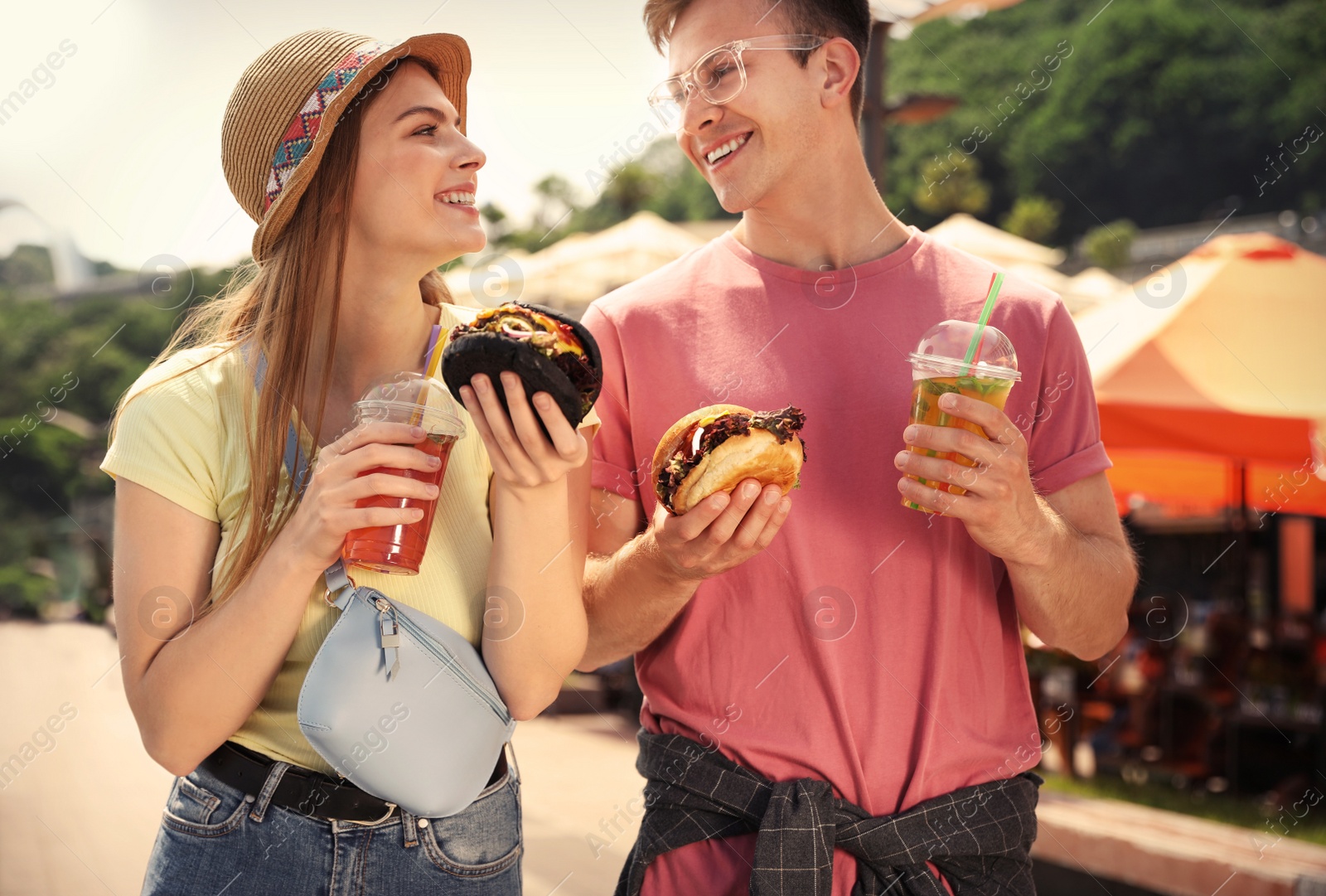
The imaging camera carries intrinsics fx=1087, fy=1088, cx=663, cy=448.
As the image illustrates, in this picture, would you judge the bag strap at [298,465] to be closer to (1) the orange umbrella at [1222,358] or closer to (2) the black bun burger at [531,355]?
(2) the black bun burger at [531,355]

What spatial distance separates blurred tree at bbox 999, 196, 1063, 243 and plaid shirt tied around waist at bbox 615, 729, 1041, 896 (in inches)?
2234

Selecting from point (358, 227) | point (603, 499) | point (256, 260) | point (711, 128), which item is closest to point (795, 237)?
point (711, 128)

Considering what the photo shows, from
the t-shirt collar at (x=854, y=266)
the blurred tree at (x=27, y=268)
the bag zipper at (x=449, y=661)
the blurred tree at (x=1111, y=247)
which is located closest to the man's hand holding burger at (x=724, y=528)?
the bag zipper at (x=449, y=661)

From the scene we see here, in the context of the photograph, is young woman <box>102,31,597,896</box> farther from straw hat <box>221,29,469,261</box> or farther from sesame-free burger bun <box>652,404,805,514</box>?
sesame-free burger bun <box>652,404,805,514</box>

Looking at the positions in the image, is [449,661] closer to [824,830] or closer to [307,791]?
[307,791]

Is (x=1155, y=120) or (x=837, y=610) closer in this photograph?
(x=837, y=610)

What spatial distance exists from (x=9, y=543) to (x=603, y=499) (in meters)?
22.2

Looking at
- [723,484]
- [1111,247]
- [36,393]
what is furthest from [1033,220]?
[723,484]

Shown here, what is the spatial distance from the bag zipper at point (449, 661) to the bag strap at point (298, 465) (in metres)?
0.09

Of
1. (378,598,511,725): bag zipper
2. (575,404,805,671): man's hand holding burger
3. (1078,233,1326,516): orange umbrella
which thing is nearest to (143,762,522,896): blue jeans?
(378,598,511,725): bag zipper

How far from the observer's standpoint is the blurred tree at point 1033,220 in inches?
2196

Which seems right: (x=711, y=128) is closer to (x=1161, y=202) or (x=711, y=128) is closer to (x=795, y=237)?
(x=795, y=237)

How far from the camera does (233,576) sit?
196 centimetres

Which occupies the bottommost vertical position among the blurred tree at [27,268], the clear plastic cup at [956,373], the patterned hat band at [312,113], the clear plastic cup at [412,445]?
the blurred tree at [27,268]
